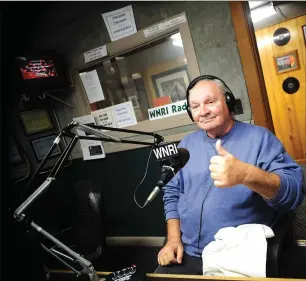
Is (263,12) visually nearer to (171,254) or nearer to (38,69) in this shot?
(38,69)

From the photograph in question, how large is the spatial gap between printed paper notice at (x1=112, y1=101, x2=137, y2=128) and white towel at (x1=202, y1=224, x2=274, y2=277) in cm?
157

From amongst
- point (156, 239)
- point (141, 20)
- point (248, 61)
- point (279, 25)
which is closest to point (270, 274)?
point (248, 61)

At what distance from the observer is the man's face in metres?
1.32

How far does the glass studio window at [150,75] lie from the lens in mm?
2086

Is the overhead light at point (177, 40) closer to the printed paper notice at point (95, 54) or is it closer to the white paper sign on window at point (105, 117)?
the printed paper notice at point (95, 54)

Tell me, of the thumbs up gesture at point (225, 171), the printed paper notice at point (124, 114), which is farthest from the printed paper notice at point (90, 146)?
the thumbs up gesture at point (225, 171)

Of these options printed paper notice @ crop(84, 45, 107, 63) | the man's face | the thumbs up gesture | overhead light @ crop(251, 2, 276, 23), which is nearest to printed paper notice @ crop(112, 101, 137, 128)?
printed paper notice @ crop(84, 45, 107, 63)

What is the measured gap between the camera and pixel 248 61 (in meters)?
1.78

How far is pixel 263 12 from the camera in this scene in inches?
146

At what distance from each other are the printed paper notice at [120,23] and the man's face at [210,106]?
3.80ft

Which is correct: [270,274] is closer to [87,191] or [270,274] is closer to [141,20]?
[87,191]

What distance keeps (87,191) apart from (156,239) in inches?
39.9

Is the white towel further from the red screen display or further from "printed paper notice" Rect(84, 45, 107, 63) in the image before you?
the red screen display

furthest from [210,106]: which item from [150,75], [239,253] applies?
[150,75]
